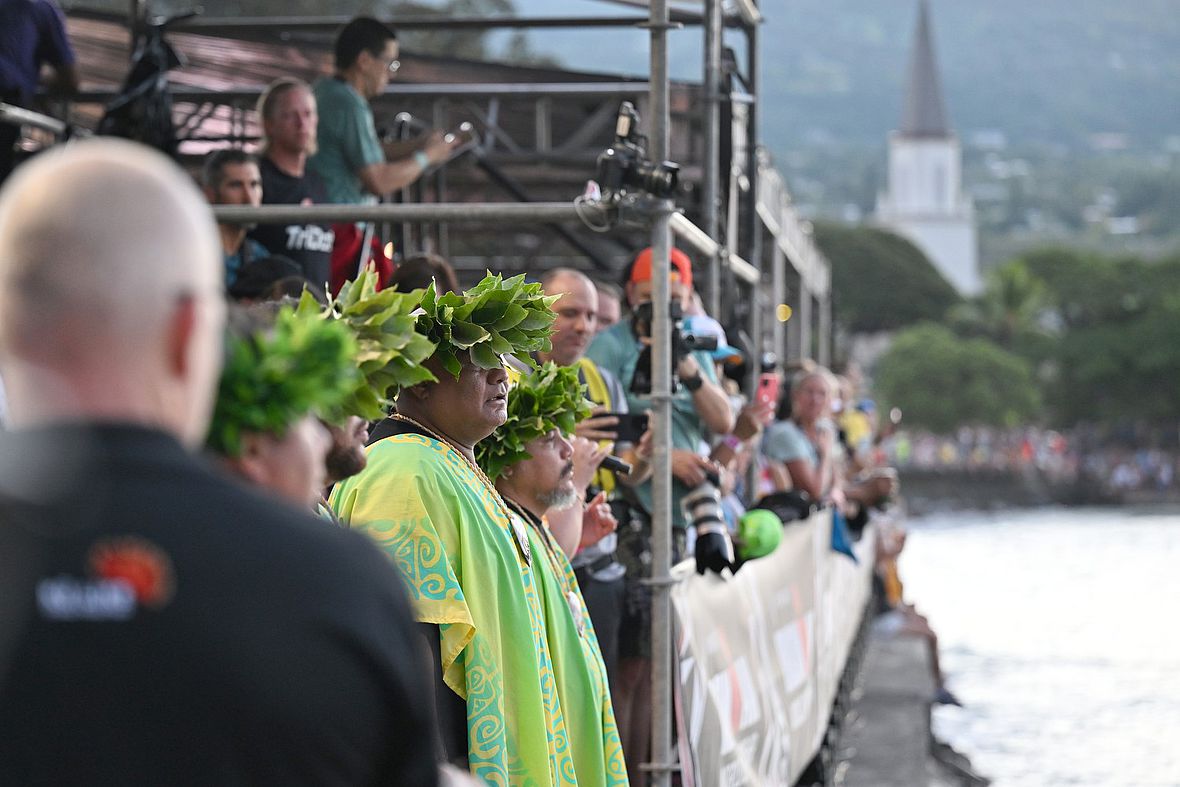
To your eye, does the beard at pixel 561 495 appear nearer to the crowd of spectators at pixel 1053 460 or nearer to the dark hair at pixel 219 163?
the dark hair at pixel 219 163

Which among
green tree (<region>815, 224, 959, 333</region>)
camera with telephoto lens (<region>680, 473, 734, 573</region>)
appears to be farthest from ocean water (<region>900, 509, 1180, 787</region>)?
green tree (<region>815, 224, 959, 333</region>)

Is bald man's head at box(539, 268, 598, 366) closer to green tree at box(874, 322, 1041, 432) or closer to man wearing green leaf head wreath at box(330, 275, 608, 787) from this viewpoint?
man wearing green leaf head wreath at box(330, 275, 608, 787)

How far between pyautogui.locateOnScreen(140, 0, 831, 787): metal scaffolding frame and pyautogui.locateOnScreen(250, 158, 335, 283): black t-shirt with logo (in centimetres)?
85

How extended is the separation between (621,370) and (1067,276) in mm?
100753

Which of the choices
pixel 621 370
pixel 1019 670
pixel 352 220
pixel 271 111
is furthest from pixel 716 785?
pixel 1019 670

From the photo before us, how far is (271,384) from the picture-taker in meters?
2.01

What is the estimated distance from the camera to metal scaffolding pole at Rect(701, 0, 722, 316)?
7590 mm

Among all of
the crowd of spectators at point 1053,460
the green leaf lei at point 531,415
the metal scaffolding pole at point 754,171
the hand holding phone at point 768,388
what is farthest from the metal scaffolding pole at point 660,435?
the crowd of spectators at point 1053,460

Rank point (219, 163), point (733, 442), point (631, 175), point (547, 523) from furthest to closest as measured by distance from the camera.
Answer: point (733, 442), point (219, 163), point (631, 175), point (547, 523)

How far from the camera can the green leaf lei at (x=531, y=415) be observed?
433 centimetres

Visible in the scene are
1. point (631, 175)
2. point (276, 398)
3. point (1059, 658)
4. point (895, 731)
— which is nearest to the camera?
point (276, 398)

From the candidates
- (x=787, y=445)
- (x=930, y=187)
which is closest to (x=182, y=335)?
(x=787, y=445)

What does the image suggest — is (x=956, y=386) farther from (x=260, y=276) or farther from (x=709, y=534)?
(x=260, y=276)

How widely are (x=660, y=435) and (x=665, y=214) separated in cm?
67
